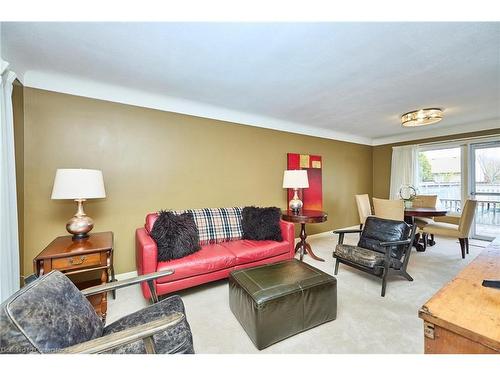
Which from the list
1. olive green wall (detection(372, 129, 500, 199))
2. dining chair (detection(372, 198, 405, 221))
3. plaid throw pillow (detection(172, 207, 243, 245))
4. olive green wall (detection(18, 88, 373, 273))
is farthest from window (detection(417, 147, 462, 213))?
plaid throw pillow (detection(172, 207, 243, 245))

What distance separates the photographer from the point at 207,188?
3105 mm

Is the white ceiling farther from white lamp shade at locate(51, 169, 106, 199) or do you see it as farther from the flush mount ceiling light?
white lamp shade at locate(51, 169, 106, 199)

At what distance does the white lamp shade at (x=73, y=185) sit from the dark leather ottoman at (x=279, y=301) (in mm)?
1547

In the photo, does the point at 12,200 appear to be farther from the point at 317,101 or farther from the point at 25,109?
the point at 317,101

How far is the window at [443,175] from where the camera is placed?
4.28 m

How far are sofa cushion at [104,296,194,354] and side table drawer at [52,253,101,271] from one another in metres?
0.85

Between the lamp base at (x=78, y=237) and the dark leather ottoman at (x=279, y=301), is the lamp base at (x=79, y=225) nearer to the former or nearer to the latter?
the lamp base at (x=78, y=237)

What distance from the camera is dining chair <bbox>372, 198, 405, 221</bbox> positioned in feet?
10.7

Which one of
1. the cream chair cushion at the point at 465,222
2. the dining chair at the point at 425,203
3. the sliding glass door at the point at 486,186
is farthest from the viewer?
the sliding glass door at the point at 486,186

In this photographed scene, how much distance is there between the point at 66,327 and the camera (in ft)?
3.06

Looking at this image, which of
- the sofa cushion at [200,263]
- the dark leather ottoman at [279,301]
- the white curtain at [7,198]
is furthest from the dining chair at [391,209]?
the white curtain at [7,198]

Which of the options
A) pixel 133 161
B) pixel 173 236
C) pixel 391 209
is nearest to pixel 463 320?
pixel 173 236

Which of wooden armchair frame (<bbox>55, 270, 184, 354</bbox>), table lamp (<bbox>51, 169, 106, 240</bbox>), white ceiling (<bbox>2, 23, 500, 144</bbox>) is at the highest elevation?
white ceiling (<bbox>2, 23, 500, 144</bbox>)
